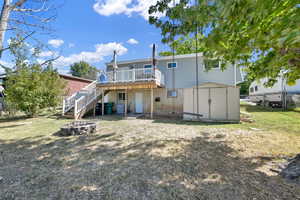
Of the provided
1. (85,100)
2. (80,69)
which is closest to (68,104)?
(85,100)

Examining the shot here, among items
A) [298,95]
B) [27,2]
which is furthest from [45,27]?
[298,95]

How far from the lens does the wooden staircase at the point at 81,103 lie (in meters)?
10.0

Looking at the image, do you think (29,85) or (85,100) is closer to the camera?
(29,85)

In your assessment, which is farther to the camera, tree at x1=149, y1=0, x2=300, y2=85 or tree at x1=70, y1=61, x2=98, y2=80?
tree at x1=70, y1=61, x2=98, y2=80

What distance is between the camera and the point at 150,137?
533cm

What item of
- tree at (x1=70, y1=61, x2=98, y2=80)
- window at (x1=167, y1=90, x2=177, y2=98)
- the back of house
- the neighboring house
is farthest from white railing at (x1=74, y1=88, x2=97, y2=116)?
tree at (x1=70, y1=61, x2=98, y2=80)

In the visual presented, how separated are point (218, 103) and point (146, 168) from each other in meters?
7.13

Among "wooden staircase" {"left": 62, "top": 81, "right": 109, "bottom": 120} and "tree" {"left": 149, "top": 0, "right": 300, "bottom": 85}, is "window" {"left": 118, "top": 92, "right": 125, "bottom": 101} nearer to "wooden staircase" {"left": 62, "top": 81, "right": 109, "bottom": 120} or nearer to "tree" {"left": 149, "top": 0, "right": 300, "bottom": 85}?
"wooden staircase" {"left": 62, "top": 81, "right": 109, "bottom": 120}

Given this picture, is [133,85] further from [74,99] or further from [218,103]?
[218,103]

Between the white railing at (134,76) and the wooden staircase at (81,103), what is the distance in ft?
5.63

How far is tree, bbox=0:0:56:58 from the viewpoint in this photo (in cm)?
382

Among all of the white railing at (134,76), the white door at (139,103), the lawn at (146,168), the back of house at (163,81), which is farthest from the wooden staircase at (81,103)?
the lawn at (146,168)

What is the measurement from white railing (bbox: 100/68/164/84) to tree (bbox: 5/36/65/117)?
3983 millimetres

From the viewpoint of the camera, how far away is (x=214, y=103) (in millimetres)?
8641
